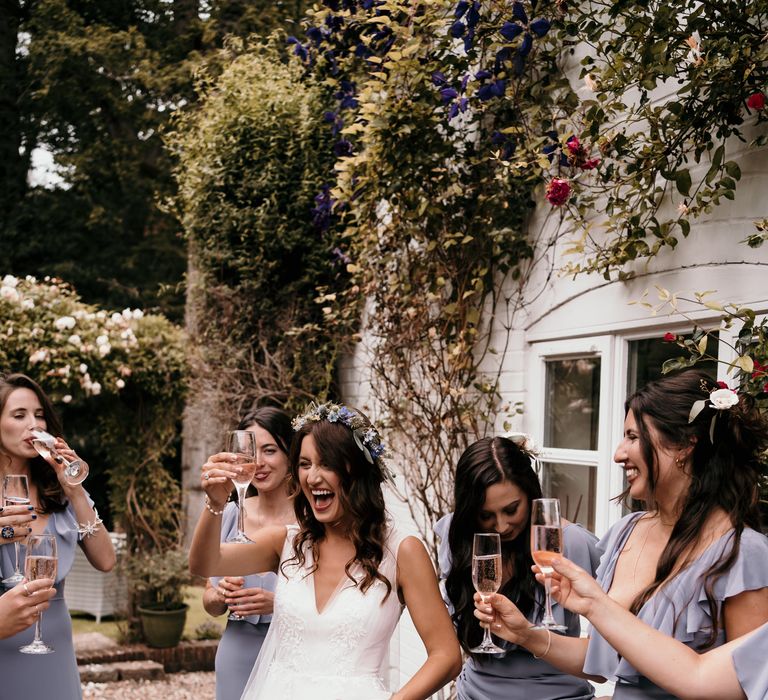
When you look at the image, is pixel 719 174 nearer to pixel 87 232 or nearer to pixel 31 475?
pixel 31 475

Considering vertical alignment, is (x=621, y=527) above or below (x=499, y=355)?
below

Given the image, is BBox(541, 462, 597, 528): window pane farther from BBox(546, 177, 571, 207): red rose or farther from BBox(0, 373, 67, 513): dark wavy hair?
BBox(0, 373, 67, 513): dark wavy hair

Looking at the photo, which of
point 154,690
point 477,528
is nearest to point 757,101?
point 477,528

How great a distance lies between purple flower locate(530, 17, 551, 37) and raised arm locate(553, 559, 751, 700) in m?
2.95

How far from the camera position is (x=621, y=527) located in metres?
2.87

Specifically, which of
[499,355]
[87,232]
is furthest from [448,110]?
[87,232]

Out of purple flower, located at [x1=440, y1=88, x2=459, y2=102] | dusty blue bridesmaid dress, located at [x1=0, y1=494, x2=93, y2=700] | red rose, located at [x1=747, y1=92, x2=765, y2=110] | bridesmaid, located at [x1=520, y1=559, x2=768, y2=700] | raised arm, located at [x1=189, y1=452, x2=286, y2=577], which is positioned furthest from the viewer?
purple flower, located at [x1=440, y1=88, x2=459, y2=102]

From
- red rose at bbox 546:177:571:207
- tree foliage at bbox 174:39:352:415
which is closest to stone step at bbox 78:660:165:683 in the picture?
tree foliage at bbox 174:39:352:415

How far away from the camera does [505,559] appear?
327 centimetres

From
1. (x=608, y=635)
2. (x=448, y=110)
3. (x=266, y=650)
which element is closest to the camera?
(x=608, y=635)

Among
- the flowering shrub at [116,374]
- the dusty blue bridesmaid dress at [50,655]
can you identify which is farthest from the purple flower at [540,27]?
the flowering shrub at [116,374]

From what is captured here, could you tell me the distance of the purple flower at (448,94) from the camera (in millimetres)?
5105

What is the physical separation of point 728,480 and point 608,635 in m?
0.57

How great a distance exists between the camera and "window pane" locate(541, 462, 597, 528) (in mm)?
4496
